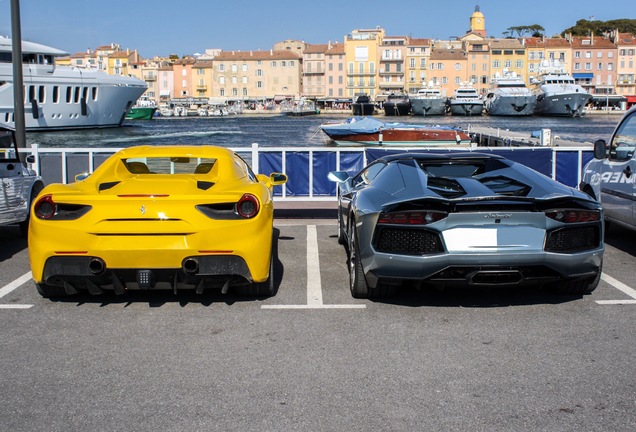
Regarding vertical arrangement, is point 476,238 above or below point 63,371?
above

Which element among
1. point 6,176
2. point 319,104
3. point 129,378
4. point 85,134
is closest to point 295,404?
point 129,378

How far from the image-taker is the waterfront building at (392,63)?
141 meters

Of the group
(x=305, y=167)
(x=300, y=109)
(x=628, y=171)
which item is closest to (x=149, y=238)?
(x=628, y=171)

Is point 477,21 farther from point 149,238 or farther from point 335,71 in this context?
point 149,238

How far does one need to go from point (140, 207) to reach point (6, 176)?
4135mm

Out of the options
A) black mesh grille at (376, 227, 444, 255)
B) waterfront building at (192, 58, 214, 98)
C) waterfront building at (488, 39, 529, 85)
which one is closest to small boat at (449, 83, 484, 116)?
waterfront building at (488, 39, 529, 85)

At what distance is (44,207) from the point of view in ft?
19.8

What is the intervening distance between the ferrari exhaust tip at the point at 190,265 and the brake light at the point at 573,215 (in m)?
2.86

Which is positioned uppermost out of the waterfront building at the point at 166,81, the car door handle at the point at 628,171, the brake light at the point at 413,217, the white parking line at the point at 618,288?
the waterfront building at the point at 166,81

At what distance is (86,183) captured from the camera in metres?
6.56

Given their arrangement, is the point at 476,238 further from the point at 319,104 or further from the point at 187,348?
the point at 319,104

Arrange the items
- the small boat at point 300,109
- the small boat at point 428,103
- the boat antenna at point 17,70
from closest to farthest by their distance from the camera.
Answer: the boat antenna at point 17,70 < the small boat at point 428,103 < the small boat at point 300,109

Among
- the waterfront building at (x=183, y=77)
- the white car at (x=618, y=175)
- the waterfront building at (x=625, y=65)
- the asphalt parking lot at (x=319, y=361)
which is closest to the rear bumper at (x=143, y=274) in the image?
the asphalt parking lot at (x=319, y=361)

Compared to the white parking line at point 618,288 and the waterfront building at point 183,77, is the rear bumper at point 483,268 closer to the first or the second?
the white parking line at point 618,288
